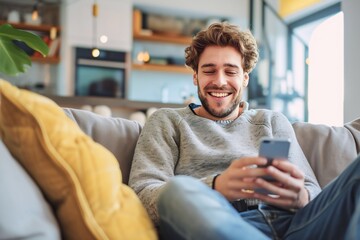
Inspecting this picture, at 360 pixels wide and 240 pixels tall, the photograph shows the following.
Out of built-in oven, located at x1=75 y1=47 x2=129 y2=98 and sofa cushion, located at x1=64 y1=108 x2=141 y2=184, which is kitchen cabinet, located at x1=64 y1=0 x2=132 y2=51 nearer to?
built-in oven, located at x1=75 y1=47 x2=129 y2=98

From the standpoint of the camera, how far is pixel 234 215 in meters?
0.78

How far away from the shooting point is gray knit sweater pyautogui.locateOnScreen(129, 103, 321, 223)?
1.24m

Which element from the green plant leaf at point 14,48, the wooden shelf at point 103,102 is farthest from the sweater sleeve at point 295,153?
the wooden shelf at point 103,102

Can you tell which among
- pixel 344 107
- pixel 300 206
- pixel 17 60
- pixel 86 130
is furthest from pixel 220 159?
pixel 344 107

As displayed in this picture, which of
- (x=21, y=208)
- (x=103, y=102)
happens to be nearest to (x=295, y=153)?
(x=21, y=208)

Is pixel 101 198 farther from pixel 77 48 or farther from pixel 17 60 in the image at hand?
pixel 77 48

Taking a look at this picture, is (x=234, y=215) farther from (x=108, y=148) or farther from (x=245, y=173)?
(x=108, y=148)

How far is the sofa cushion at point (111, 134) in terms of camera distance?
137 centimetres

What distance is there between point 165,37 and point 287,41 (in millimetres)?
1891

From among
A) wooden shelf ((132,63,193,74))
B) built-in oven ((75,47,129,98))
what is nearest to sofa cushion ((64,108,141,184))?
built-in oven ((75,47,129,98))

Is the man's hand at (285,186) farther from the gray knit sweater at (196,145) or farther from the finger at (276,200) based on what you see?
the gray knit sweater at (196,145)

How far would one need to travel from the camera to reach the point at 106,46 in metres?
6.09

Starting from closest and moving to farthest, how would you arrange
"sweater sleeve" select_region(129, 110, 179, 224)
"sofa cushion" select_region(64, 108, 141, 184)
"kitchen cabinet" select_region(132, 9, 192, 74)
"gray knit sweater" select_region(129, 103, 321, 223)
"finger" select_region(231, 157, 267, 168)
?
"finger" select_region(231, 157, 267, 168), "sweater sleeve" select_region(129, 110, 179, 224), "gray knit sweater" select_region(129, 103, 321, 223), "sofa cushion" select_region(64, 108, 141, 184), "kitchen cabinet" select_region(132, 9, 192, 74)

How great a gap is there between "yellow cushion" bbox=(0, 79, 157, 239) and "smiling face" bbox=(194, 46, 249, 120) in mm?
606
